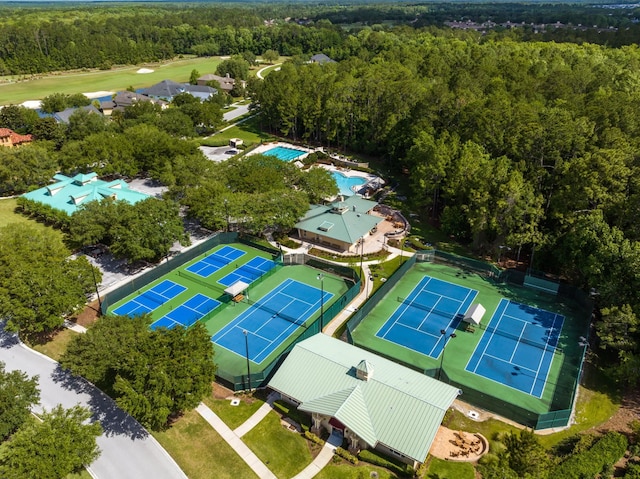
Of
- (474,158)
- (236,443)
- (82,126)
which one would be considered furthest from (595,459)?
(82,126)

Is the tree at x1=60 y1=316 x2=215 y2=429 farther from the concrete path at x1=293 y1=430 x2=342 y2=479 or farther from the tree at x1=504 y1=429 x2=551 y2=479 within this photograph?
the tree at x1=504 y1=429 x2=551 y2=479

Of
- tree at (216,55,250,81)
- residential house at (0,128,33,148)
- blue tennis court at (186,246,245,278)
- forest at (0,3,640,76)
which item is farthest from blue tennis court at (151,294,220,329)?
forest at (0,3,640,76)

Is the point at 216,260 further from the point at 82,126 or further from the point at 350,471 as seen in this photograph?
the point at 82,126

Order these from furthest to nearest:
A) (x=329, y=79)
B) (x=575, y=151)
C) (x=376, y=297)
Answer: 1. (x=329, y=79)
2. (x=575, y=151)
3. (x=376, y=297)

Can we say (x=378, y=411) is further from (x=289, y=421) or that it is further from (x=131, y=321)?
(x=131, y=321)

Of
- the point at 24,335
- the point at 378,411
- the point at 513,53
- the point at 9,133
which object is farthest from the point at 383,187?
the point at 9,133

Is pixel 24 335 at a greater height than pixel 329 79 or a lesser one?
lesser

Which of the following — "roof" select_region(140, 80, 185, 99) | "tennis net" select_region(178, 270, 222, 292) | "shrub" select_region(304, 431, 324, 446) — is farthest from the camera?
"roof" select_region(140, 80, 185, 99)
